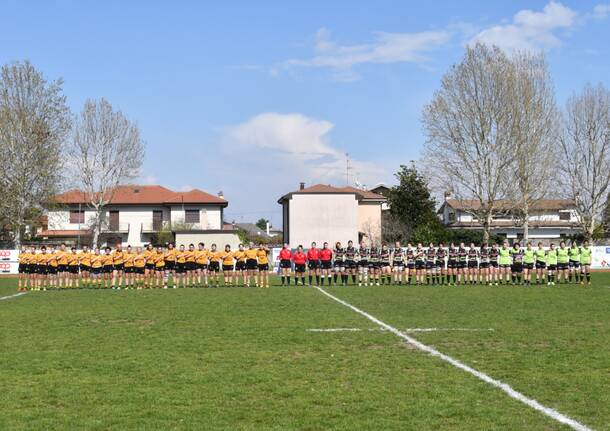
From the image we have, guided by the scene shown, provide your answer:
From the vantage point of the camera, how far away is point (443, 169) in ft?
164

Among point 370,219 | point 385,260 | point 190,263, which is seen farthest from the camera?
point 370,219

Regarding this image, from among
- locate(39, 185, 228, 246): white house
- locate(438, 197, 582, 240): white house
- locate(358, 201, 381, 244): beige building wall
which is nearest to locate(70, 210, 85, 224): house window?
locate(39, 185, 228, 246): white house

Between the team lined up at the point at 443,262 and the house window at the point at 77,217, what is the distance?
44236 millimetres

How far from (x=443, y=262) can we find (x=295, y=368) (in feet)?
69.6

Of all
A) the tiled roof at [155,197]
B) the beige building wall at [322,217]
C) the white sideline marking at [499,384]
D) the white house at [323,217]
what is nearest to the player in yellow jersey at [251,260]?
the white sideline marking at [499,384]

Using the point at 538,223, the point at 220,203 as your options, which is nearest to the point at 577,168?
the point at 538,223

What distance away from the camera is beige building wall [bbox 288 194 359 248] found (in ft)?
223

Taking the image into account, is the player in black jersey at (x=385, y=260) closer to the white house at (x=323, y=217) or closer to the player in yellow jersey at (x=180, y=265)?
the player in yellow jersey at (x=180, y=265)

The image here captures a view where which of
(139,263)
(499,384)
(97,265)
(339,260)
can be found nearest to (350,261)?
(339,260)

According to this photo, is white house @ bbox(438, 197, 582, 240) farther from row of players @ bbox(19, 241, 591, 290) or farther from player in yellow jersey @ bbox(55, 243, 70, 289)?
player in yellow jersey @ bbox(55, 243, 70, 289)

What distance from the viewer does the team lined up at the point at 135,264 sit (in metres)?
29.0

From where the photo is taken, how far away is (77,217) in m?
70.6

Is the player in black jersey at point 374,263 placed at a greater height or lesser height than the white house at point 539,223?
lesser

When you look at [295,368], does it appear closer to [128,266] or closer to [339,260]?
[339,260]
